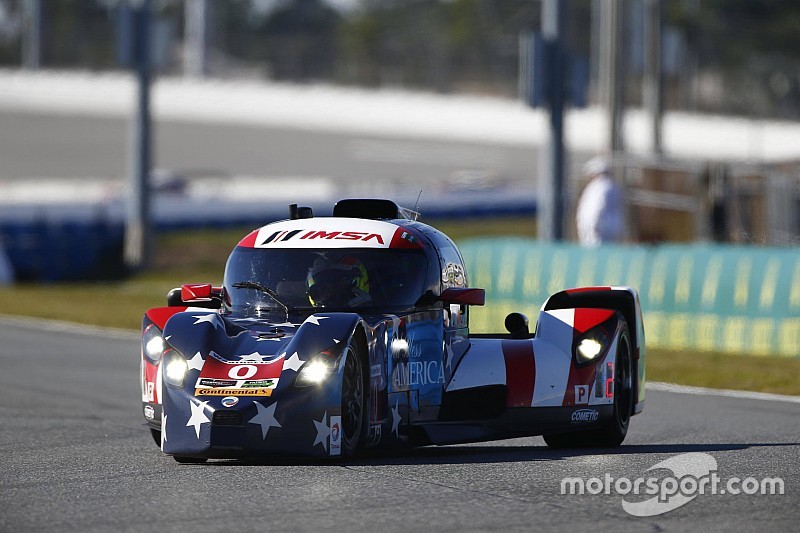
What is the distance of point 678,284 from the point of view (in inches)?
679

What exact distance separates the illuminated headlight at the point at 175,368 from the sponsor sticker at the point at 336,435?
79 cm

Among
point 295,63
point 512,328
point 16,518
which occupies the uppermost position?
point 295,63

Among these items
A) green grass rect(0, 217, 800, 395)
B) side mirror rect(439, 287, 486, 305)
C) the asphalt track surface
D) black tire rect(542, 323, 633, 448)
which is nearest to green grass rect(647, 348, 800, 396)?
green grass rect(0, 217, 800, 395)

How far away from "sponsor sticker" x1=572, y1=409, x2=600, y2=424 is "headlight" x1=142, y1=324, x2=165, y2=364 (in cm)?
241

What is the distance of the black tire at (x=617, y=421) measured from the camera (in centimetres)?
972

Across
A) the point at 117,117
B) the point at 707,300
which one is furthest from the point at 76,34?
the point at 707,300

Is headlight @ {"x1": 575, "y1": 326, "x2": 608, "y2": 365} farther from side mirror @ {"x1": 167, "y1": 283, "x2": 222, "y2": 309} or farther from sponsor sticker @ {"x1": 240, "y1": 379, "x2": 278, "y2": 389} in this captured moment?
sponsor sticker @ {"x1": 240, "y1": 379, "x2": 278, "y2": 389}

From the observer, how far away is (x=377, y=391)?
866 cm

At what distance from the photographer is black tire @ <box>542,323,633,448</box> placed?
9.72 metres

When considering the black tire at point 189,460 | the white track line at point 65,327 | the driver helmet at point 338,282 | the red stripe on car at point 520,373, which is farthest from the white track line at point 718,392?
the white track line at point 65,327

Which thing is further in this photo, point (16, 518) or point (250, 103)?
point (250, 103)

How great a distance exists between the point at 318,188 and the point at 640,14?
21.1 meters

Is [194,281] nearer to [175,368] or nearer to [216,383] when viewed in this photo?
[175,368]

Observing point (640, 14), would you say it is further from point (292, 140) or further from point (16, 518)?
point (292, 140)
